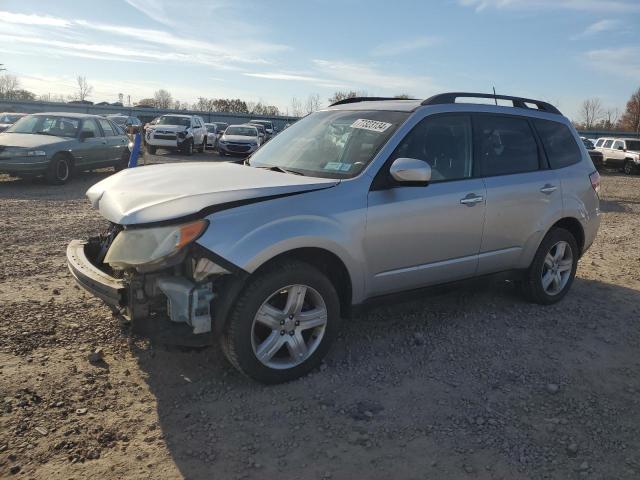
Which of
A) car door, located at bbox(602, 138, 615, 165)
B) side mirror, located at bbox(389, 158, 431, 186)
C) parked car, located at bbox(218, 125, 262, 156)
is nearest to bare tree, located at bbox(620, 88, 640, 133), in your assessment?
car door, located at bbox(602, 138, 615, 165)

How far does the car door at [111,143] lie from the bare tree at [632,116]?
85.3m

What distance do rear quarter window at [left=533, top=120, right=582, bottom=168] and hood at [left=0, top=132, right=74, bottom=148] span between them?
412 inches

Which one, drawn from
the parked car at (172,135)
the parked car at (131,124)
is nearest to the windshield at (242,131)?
the parked car at (172,135)

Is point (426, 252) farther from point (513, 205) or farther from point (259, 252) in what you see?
point (259, 252)

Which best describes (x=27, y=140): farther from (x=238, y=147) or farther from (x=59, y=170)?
(x=238, y=147)

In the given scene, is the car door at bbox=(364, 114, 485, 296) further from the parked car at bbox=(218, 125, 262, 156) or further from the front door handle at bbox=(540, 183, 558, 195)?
the parked car at bbox=(218, 125, 262, 156)

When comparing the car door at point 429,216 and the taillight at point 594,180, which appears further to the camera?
the taillight at point 594,180

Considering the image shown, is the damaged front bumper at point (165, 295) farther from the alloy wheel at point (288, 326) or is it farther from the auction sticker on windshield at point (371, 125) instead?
the auction sticker on windshield at point (371, 125)

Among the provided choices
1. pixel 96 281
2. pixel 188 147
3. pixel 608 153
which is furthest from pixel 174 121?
pixel 96 281

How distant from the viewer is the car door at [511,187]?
4.54m

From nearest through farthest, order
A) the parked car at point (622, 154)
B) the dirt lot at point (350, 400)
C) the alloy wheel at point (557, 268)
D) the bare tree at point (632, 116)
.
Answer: the dirt lot at point (350, 400) → the alloy wheel at point (557, 268) → the parked car at point (622, 154) → the bare tree at point (632, 116)

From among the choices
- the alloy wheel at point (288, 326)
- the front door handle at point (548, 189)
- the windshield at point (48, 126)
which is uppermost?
the windshield at point (48, 126)

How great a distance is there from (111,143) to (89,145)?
103cm

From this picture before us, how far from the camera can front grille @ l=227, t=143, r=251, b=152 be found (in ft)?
74.6
